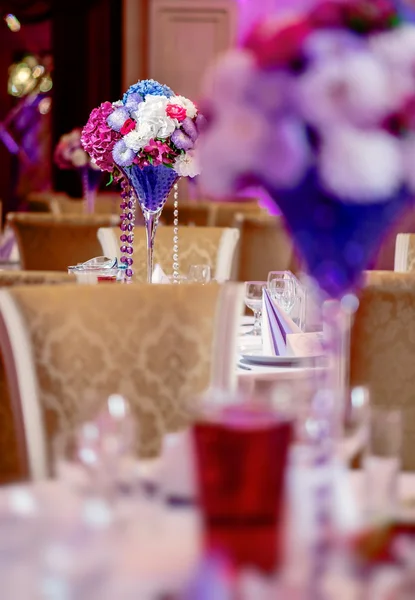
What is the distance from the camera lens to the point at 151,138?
3.26 metres

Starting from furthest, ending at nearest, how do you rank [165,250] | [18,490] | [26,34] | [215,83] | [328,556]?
[26,34], [165,250], [18,490], [215,83], [328,556]

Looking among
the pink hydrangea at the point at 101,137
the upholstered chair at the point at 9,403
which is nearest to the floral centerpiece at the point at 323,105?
the upholstered chair at the point at 9,403

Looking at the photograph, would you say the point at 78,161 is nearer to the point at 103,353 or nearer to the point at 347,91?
the point at 103,353

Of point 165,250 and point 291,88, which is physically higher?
point 291,88

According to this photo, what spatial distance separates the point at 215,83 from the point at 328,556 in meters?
0.55

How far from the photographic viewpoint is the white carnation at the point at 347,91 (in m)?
1.23

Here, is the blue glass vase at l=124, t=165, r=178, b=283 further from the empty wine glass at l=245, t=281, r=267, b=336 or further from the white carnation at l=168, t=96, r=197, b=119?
the empty wine glass at l=245, t=281, r=267, b=336

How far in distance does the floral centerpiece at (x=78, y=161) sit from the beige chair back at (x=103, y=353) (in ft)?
18.2

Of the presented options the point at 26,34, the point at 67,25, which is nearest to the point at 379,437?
the point at 67,25

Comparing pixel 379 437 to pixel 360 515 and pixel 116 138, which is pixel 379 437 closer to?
pixel 360 515

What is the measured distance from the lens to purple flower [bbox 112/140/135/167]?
3.28 meters

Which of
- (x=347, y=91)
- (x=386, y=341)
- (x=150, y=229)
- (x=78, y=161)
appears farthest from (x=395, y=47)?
(x=78, y=161)

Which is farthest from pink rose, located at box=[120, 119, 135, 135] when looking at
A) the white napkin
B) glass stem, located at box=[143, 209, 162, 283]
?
the white napkin

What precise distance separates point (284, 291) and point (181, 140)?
60cm
